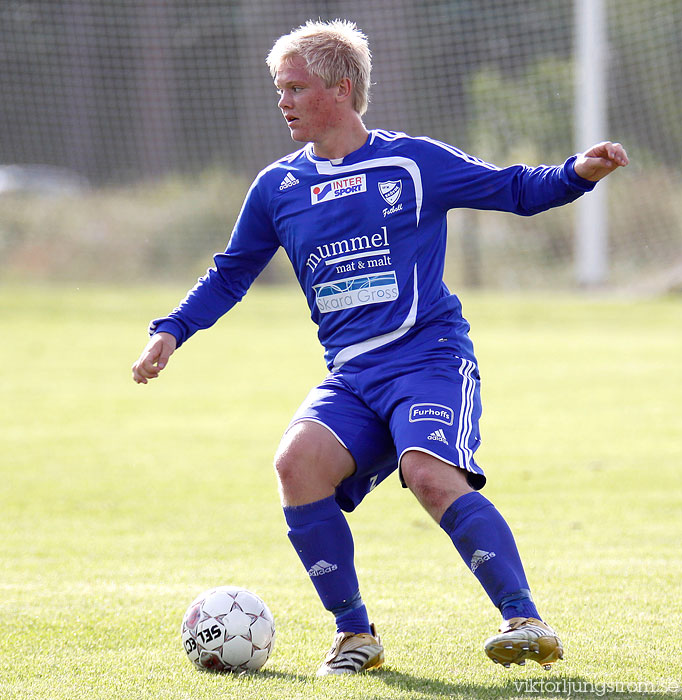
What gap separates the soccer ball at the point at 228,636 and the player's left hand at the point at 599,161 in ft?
5.67

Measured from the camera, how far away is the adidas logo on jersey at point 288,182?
3.94m

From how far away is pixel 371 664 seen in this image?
11.9ft

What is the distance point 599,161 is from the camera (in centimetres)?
350

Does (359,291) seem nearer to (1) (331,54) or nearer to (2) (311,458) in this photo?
(2) (311,458)

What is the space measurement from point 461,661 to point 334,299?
4.07 feet

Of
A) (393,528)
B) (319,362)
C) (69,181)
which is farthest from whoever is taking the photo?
(69,181)

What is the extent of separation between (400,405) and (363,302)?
39cm

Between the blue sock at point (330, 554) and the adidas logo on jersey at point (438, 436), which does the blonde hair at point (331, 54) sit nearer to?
the adidas logo on jersey at point (438, 436)

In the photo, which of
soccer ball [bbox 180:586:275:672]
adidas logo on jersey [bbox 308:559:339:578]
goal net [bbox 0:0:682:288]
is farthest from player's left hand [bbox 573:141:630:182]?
goal net [bbox 0:0:682:288]

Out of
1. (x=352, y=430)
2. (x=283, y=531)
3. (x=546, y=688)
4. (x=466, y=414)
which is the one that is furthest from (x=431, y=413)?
(x=283, y=531)

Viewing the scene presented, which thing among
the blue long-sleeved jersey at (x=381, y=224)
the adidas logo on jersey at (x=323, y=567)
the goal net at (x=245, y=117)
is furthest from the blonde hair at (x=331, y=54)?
the goal net at (x=245, y=117)

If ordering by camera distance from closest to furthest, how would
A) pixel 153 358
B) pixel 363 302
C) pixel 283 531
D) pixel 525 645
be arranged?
pixel 525 645 < pixel 363 302 < pixel 153 358 < pixel 283 531

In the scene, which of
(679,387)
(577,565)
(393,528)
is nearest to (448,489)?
(577,565)

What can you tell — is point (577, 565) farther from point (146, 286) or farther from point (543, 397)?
point (146, 286)
